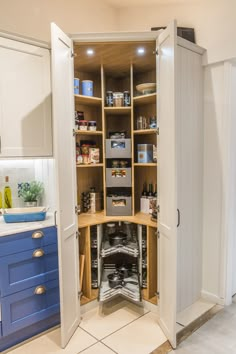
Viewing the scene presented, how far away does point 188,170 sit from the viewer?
251cm

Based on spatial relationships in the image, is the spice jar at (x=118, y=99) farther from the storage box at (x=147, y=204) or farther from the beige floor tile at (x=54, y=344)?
the beige floor tile at (x=54, y=344)

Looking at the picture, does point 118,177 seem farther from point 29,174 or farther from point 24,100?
point 24,100

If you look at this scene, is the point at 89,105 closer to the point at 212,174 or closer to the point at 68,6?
the point at 68,6

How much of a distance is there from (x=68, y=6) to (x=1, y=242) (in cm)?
229

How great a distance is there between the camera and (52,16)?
2625 millimetres

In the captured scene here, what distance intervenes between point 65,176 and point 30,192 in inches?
28.1

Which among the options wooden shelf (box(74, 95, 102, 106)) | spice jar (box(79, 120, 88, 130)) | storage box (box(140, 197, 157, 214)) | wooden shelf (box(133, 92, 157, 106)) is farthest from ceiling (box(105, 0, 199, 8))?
storage box (box(140, 197, 157, 214))

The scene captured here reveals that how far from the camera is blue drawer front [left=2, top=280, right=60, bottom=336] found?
81.1 inches

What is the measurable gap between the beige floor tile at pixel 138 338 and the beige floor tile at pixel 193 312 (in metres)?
0.23

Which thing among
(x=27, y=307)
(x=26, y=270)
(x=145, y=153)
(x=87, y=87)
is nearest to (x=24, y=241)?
(x=26, y=270)

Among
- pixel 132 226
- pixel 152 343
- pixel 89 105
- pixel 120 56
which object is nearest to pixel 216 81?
pixel 120 56

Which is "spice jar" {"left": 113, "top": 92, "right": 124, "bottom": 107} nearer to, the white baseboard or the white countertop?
the white countertop

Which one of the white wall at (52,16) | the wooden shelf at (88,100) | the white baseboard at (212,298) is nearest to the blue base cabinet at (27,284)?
the wooden shelf at (88,100)

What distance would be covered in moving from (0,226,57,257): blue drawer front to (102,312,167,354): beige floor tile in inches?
35.8
